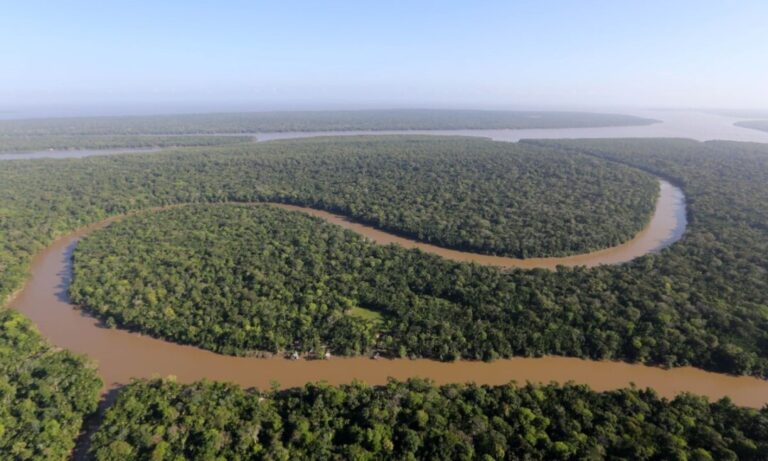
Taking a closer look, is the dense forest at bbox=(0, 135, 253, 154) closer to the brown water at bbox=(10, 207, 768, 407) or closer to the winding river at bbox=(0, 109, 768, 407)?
the winding river at bbox=(0, 109, 768, 407)

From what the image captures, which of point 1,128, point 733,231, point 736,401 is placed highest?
point 1,128

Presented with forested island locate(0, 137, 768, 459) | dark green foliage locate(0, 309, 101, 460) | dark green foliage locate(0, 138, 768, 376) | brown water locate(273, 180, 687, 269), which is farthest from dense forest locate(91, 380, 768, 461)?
brown water locate(273, 180, 687, 269)

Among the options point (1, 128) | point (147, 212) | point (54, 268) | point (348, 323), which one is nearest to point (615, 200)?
point (348, 323)

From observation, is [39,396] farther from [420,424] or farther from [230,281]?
[420,424]

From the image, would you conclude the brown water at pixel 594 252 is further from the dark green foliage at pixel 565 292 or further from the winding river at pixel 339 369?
the winding river at pixel 339 369

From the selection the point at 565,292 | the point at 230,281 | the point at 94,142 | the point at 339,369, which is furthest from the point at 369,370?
the point at 94,142

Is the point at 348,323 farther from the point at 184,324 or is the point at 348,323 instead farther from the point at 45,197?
the point at 45,197
